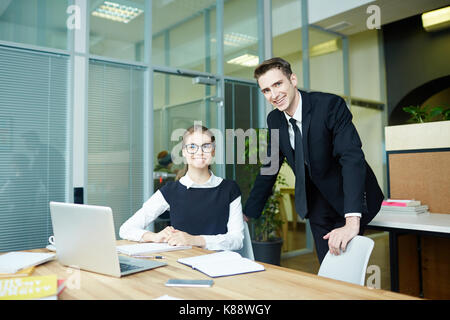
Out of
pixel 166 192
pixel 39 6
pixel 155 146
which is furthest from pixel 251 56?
pixel 166 192

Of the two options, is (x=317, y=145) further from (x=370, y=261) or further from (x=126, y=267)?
(x=370, y=261)

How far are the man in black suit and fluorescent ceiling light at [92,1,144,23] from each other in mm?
2288

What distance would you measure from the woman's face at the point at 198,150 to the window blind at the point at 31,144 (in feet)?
5.42

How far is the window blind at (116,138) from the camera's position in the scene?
3.31m

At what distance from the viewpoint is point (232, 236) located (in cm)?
182

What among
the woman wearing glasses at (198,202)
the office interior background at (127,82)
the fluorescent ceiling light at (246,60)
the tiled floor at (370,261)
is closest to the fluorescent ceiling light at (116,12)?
the office interior background at (127,82)

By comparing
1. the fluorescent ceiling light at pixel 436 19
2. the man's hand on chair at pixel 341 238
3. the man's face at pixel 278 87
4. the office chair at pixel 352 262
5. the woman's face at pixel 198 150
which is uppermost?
the fluorescent ceiling light at pixel 436 19

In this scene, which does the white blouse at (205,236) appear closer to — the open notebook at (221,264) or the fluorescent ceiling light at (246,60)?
the open notebook at (221,264)

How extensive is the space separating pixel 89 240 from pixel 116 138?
2377mm

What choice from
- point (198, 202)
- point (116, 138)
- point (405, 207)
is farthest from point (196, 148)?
point (116, 138)

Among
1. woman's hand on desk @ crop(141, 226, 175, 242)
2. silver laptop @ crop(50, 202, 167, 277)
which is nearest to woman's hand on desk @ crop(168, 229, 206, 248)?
woman's hand on desk @ crop(141, 226, 175, 242)

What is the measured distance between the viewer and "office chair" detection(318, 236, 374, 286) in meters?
1.34

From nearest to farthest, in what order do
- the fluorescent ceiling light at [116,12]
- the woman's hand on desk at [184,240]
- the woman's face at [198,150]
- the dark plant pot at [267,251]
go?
1. the woman's hand on desk at [184,240]
2. the woman's face at [198,150]
3. the fluorescent ceiling light at [116,12]
4. the dark plant pot at [267,251]

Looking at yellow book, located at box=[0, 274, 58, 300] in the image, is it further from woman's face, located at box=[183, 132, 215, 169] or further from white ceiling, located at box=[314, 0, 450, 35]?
white ceiling, located at box=[314, 0, 450, 35]
